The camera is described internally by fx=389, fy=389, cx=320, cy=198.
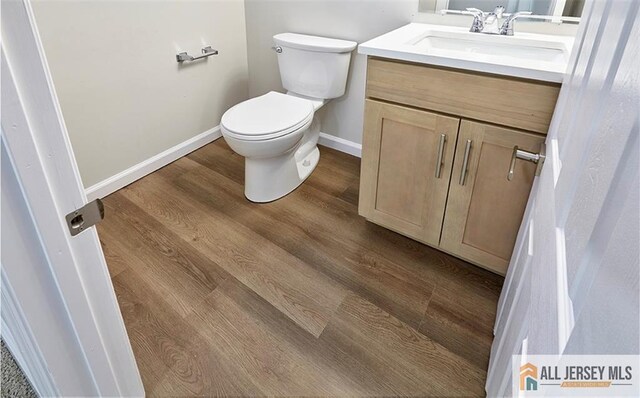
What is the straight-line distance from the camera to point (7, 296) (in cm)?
67

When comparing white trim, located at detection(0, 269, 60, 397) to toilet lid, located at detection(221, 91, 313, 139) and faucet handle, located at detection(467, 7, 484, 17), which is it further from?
faucet handle, located at detection(467, 7, 484, 17)

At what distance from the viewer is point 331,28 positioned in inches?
86.3

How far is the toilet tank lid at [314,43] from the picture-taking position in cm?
206

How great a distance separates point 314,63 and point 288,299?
1297 mm

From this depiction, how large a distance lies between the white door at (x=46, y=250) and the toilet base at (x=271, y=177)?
1.19 meters

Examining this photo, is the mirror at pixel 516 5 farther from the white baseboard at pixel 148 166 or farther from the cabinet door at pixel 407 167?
the white baseboard at pixel 148 166

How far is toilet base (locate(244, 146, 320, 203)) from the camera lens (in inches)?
79.0

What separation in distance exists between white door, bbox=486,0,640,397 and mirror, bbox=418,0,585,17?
104cm

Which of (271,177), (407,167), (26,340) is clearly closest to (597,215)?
(26,340)

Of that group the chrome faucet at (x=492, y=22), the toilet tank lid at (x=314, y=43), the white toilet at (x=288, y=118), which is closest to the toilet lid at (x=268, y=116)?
Answer: the white toilet at (x=288, y=118)

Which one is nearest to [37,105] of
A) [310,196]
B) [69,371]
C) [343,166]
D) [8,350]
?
Answer: [69,371]

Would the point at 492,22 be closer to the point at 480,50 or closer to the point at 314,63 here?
the point at 480,50

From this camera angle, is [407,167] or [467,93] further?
[407,167]

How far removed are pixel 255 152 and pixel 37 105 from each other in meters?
1.29
